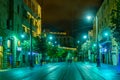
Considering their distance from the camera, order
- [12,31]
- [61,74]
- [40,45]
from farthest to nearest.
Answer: [40,45] → [12,31] → [61,74]

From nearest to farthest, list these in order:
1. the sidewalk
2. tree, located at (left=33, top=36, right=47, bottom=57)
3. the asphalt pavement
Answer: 1. the asphalt pavement
2. the sidewalk
3. tree, located at (left=33, top=36, right=47, bottom=57)

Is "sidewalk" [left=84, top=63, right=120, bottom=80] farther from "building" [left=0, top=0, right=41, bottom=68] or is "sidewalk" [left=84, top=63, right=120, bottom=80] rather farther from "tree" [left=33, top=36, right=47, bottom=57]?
"tree" [left=33, top=36, right=47, bottom=57]

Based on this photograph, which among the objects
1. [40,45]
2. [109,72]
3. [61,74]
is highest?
[40,45]

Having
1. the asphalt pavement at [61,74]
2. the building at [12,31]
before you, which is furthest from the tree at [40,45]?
the asphalt pavement at [61,74]

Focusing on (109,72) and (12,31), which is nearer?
(109,72)

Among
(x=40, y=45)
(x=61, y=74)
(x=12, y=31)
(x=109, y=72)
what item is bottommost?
(x=61, y=74)

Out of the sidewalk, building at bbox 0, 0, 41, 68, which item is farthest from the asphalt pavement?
building at bbox 0, 0, 41, 68

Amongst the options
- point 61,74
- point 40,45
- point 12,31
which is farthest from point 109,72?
point 40,45

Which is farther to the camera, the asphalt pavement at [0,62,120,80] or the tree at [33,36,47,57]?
the tree at [33,36,47,57]

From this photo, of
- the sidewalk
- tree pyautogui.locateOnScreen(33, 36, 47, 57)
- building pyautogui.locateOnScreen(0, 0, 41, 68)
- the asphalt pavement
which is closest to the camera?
the asphalt pavement

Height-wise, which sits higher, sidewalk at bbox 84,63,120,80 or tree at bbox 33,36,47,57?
tree at bbox 33,36,47,57

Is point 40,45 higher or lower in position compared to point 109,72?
higher

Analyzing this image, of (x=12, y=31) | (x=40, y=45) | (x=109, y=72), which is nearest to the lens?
(x=109, y=72)

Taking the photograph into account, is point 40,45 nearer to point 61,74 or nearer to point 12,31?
point 12,31
